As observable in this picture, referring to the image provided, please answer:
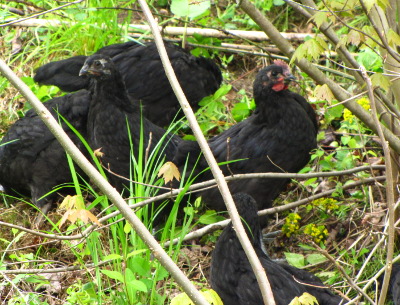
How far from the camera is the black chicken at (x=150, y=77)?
597 cm

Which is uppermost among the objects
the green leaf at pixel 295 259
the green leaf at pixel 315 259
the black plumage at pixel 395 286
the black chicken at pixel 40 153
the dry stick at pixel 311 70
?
the dry stick at pixel 311 70

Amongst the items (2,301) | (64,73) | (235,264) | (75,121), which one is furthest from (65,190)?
(235,264)

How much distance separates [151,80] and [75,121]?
894 mm

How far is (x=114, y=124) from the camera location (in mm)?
5070

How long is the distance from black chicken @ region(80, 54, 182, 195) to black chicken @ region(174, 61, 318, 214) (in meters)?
0.32

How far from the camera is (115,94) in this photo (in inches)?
203

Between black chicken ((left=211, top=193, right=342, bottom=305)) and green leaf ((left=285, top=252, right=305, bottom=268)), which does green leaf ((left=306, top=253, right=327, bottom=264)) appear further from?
black chicken ((left=211, top=193, right=342, bottom=305))

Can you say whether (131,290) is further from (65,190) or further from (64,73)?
(64,73)

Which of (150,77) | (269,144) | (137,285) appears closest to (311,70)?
(137,285)

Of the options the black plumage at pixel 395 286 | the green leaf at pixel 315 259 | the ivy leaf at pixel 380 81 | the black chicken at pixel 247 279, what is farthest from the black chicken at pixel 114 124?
the ivy leaf at pixel 380 81

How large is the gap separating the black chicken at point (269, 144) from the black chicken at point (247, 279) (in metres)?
0.78

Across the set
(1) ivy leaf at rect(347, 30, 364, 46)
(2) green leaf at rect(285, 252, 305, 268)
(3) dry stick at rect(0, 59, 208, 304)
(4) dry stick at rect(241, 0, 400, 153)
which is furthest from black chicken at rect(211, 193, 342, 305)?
(3) dry stick at rect(0, 59, 208, 304)

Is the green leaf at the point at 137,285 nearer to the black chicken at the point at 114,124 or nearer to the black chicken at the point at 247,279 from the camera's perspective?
the black chicken at the point at 247,279

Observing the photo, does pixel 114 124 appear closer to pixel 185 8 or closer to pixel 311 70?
pixel 185 8
